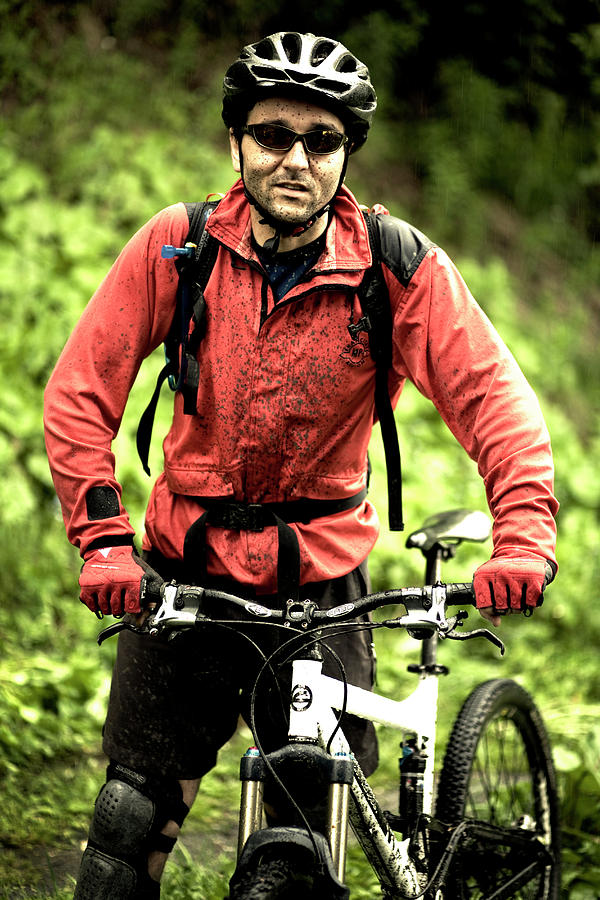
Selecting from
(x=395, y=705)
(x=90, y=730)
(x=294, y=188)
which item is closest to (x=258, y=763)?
(x=395, y=705)

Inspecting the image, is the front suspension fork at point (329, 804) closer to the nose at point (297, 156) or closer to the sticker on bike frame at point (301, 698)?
the sticker on bike frame at point (301, 698)

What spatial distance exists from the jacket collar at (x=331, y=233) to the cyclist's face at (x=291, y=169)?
10 centimetres

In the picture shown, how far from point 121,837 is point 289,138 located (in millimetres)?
1970

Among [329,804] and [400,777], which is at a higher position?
[329,804]

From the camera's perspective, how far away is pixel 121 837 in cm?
280

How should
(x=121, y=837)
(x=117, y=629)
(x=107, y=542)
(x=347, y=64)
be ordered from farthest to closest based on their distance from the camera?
1. (x=347, y=64)
2. (x=121, y=837)
3. (x=107, y=542)
4. (x=117, y=629)

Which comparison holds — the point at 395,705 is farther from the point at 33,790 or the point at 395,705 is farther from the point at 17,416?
the point at 17,416

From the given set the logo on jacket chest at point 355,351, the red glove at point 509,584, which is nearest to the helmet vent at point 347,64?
the logo on jacket chest at point 355,351

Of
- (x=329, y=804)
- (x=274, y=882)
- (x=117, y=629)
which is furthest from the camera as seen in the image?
(x=117, y=629)

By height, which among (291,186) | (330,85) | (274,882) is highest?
(330,85)

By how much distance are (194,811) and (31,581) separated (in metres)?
1.79

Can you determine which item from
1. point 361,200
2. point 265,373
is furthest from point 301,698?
point 361,200

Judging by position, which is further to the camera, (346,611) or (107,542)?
(107,542)

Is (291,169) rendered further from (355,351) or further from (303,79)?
(355,351)
